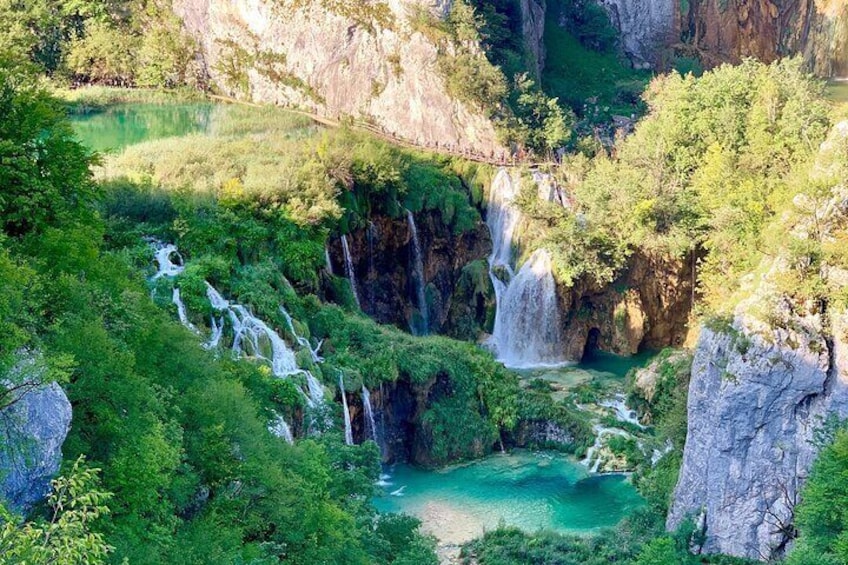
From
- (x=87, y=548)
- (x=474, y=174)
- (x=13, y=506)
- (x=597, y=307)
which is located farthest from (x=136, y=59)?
(x=87, y=548)

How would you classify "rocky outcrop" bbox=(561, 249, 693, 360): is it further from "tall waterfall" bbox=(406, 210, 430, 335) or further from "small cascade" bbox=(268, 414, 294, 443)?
"small cascade" bbox=(268, 414, 294, 443)

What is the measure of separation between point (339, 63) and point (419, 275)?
1579 cm

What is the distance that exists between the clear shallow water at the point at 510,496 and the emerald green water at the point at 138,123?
2058cm

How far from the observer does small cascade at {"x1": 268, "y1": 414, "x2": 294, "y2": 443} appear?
2319cm

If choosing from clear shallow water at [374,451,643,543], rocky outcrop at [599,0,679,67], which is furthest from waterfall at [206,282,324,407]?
rocky outcrop at [599,0,679,67]

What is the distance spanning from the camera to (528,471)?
2919cm

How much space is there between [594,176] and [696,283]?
5772 mm

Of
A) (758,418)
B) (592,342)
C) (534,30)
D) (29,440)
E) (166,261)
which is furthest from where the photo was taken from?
(534,30)

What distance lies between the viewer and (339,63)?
4978 centimetres

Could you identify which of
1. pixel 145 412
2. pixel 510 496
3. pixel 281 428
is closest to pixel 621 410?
pixel 510 496

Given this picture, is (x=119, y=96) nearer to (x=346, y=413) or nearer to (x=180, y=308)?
(x=180, y=308)

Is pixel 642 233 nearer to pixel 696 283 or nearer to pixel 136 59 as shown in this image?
pixel 696 283

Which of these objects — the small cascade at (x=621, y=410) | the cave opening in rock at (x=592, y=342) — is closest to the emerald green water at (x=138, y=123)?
the cave opening in rock at (x=592, y=342)

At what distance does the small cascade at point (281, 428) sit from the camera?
76.1 ft
